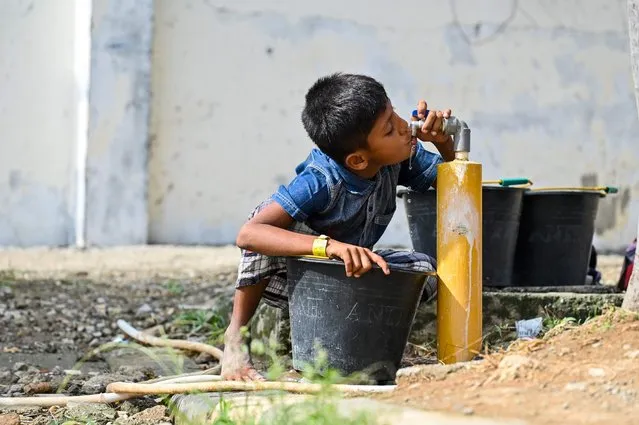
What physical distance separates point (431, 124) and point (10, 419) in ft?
5.25

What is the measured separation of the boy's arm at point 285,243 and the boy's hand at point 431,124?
1.51 ft

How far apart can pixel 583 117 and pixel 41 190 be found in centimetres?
457

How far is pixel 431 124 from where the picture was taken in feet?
10.5

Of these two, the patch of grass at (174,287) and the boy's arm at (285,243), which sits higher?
the boy's arm at (285,243)

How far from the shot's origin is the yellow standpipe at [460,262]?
3117 millimetres

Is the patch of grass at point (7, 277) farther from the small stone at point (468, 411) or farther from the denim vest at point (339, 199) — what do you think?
the small stone at point (468, 411)

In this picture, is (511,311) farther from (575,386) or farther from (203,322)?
(203,322)

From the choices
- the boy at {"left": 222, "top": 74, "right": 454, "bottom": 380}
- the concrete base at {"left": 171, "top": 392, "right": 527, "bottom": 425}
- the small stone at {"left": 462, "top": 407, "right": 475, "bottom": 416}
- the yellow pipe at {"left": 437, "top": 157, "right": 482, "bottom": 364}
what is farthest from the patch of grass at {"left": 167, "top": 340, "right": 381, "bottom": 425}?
the yellow pipe at {"left": 437, "top": 157, "right": 482, "bottom": 364}

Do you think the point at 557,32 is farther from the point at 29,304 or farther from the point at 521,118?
the point at 29,304

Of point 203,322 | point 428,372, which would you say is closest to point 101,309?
point 203,322

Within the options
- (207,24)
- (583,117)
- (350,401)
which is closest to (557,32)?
(583,117)

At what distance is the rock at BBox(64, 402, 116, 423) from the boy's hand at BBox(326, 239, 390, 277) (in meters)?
0.91

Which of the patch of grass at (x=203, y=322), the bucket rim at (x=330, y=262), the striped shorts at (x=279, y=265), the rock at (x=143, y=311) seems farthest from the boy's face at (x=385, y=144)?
the rock at (x=143, y=311)

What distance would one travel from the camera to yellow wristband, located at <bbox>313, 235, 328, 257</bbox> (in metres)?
2.98
